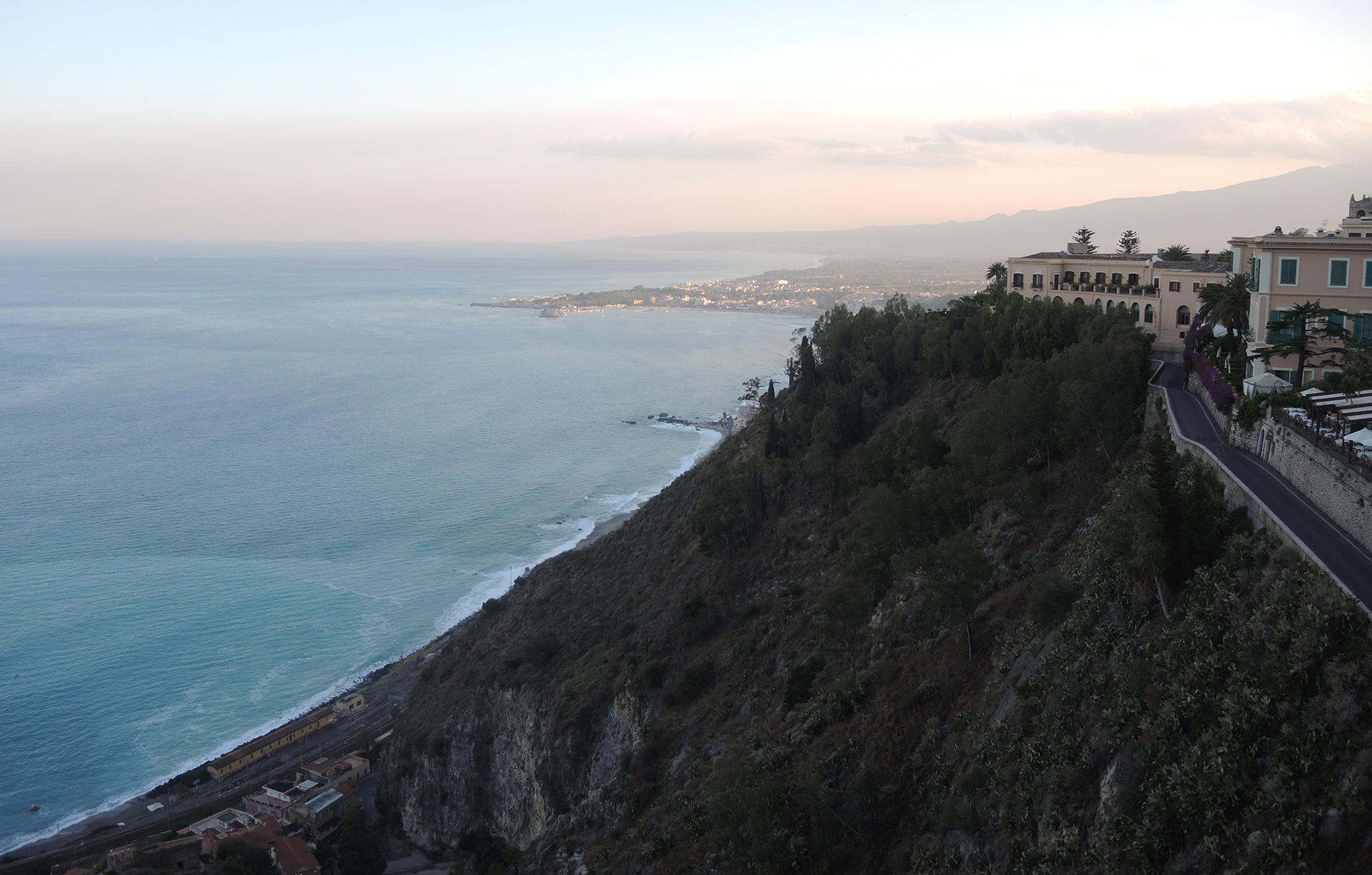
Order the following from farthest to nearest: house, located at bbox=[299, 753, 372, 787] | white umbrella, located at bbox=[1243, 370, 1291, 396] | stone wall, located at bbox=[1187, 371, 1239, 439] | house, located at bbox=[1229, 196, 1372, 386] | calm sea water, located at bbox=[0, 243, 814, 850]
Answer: calm sea water, located at bbox=[0, 243, 814, 850] → house, located at bbox=[299, 753, 372, 787] → house, located at bbox=[1229, 196, 1372, 386] → stone wall, located at bbox=[1187, 371, 1239, 439] → white umbrella, located at bbox=[1243, 370, 1291, 396]

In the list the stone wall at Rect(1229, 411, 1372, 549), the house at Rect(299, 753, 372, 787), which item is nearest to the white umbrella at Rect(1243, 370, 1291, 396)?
the stone wall at Rect(1229, 411, 1372, 549)

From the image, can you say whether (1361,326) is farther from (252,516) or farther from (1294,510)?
(252,516)

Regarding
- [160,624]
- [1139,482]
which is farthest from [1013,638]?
[160,624]

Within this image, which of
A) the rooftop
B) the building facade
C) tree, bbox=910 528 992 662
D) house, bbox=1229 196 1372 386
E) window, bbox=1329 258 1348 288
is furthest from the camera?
the rooftop

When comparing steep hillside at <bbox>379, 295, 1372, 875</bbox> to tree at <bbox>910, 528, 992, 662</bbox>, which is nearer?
steep hillside at <bbox>379, 295, 1372, 875</bbox>

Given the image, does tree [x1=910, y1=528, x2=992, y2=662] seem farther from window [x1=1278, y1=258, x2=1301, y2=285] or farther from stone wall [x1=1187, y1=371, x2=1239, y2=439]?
window [x1=1278, y1=258, x2=1301, y2=285]

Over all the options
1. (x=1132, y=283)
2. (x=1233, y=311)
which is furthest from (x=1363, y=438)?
(x=1132, y=283)

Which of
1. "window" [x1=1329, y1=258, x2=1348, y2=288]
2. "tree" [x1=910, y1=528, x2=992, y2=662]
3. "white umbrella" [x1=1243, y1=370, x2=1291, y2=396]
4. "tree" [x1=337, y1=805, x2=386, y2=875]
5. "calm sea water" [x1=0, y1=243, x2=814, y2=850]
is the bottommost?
"tree" [x1=337, y1=805, x2=386, y2=875]
